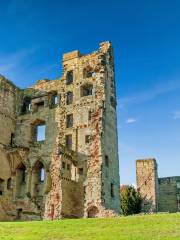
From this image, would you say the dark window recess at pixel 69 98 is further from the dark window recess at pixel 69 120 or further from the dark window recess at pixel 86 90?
the dark window recess at pixel 69 120

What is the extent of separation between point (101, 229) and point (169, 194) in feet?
104

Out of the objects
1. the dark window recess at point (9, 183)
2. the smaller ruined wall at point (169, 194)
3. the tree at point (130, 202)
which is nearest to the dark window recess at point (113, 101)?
the tree at point (130, 202)

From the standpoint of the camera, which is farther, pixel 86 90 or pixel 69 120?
pixel 86 90

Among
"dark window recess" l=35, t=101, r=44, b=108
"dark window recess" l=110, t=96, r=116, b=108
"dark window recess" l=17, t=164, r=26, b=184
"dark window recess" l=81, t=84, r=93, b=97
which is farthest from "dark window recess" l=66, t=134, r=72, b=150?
"dark window recess" l=35, t=101, r=44, b=108

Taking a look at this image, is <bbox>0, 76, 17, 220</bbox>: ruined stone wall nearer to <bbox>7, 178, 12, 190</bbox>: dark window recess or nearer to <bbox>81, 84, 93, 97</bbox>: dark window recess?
<bbox>7, 178, 12, 190</bbox>: dark window recess

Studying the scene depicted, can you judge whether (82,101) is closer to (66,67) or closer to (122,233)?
(66,67)

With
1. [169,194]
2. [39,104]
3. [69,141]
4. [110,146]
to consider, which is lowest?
[169,194]

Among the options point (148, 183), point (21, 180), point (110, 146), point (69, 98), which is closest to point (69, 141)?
point (110, 146)

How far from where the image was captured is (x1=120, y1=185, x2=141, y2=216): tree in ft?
145

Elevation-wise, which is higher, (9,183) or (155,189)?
(9,183)

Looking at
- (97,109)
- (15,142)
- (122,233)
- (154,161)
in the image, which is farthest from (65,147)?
(122,233)

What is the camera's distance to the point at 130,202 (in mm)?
45000

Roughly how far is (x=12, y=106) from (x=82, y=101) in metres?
8.63

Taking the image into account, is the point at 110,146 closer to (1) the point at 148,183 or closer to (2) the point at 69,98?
(2) the point at 69,98
